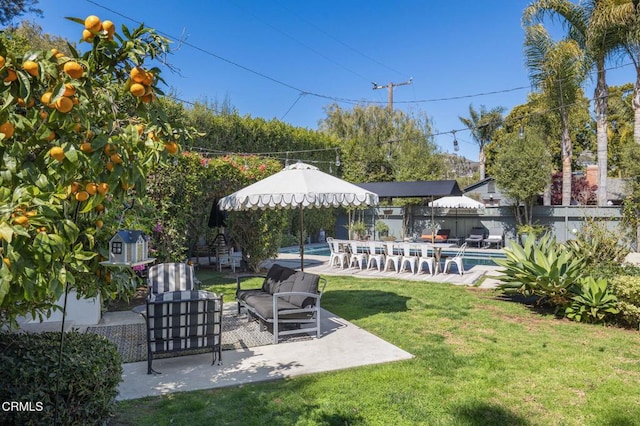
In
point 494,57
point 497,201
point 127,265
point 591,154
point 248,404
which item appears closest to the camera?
point 127,265

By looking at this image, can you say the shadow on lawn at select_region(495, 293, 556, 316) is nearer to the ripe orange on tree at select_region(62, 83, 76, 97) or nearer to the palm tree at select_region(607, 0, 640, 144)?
the ripe orange on tree at select_region(62, 83, 76, 97)

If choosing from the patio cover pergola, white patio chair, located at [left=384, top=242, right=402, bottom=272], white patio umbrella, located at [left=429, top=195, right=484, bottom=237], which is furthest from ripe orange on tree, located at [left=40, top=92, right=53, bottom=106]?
white patio umbrella, located at [left=429, top=195, right=484, bottom=237]

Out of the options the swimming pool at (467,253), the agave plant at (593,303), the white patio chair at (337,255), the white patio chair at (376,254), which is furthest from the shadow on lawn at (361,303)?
the swimming pool at (467,253)

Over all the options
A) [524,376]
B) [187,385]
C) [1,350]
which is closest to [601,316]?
[524,376]

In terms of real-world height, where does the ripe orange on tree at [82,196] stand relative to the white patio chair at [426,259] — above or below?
above

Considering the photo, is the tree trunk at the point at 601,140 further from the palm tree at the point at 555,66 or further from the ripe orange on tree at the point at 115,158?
the ripe orange on tree at the point at 115,158

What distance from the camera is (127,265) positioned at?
2.54m

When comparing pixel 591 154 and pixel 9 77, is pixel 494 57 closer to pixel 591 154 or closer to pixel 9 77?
pixel 591 154

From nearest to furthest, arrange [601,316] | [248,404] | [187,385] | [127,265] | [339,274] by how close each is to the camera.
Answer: [127,265]
[248,404]
[187,385]
[601,316]
[339,274]

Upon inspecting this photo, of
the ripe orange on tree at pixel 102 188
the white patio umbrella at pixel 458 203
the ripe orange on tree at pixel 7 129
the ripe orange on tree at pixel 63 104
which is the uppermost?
the white patio umbrella at pixel 458 203

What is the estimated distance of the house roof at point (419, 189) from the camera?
18.8 m

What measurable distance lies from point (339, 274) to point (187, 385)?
8.91m

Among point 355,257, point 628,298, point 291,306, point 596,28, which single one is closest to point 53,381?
point 291,306

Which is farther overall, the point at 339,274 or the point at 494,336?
the point at 339,274
